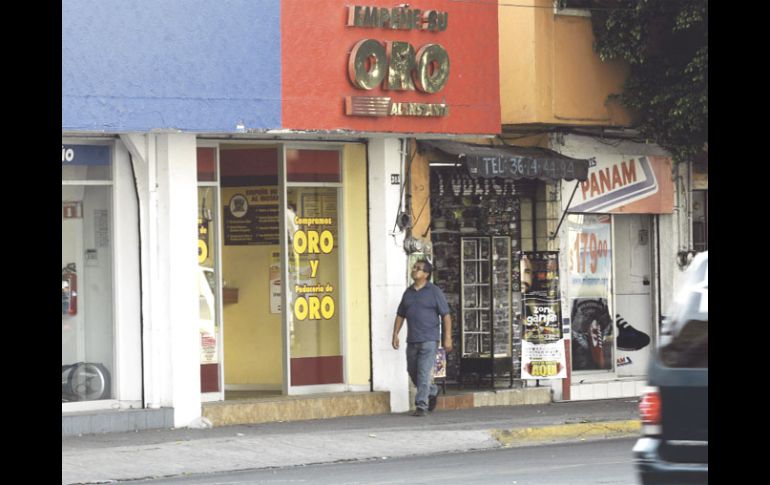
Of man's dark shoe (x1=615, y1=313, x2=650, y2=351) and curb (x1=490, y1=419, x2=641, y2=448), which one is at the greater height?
man's dark shoe (x1=615, y1=313, x2=650, y2=351)

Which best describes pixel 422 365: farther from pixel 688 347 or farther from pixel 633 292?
pixel 688 347

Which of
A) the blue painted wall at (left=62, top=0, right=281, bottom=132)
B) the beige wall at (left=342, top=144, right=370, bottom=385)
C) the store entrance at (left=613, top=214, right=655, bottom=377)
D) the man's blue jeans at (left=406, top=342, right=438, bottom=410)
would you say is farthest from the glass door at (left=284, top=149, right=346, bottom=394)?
the store entrance at (left=613, top=214, right=655, bottom=377)

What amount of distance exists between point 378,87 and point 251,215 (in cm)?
245

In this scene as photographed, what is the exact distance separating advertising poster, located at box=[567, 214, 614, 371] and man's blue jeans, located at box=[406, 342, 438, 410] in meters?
3.73

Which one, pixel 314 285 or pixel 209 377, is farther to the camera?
pixel 314 285

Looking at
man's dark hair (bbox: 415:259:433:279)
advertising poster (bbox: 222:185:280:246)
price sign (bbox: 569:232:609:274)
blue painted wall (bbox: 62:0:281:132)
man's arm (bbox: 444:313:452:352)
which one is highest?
blue painted wall (bbox: 62:0:281:132)

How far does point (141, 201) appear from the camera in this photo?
18.7 metres

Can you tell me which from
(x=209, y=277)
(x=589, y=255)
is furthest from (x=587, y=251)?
(x=209, y=277)

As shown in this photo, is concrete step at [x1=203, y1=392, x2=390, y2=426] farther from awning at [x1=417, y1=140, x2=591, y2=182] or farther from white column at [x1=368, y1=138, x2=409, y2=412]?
awning at [x1=417, y1=140, x2=591, y2=182]

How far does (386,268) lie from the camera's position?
67.1 feet

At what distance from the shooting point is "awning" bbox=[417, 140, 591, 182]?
20031 mm

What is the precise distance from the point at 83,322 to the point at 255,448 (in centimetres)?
329
